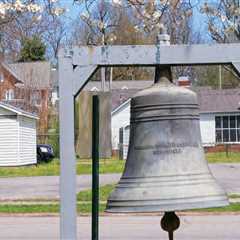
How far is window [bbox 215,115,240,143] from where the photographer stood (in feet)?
187

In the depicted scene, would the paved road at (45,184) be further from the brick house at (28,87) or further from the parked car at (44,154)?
the brick house at (28,87)

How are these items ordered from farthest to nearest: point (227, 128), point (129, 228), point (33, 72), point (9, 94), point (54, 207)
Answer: point (33, 72) < point (9, 94) < point (227, 128) < point (54, 207) < point (129, 228)

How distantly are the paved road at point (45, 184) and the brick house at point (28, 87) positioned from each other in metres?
23.9

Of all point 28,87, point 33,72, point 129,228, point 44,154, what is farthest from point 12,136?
point 33,72

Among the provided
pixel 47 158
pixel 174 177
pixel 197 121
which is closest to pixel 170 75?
pixel 197 121

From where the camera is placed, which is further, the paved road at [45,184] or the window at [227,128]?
the window at [227,128]

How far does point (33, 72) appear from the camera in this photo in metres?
74.9

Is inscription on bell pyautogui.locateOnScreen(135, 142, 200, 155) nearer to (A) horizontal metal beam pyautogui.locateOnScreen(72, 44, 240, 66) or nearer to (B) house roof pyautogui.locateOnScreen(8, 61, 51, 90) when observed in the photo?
(A) horizontal metal beam pyautogui.locateOnScreen(72, 44, 240, 66)

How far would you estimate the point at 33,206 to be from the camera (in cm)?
1944

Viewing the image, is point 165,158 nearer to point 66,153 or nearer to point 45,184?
point 66,153

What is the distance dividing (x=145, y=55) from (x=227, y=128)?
5368 cm

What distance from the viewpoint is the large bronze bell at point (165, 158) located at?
14.0 feet

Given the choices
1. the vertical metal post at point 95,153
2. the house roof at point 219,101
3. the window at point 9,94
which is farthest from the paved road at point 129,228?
the window at point 9,94

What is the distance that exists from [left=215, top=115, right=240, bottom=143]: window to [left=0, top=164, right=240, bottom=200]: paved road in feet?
79.9
